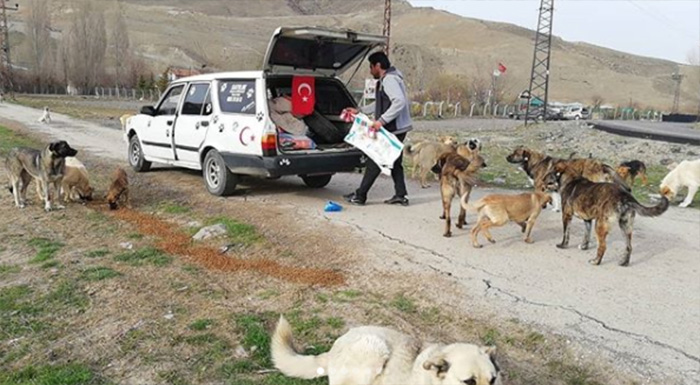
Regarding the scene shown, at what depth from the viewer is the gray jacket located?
7.97m

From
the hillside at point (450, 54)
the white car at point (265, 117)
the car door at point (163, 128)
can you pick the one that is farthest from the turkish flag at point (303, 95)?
the hillside at point (450, 54)

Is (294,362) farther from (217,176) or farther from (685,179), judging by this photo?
(685,179)

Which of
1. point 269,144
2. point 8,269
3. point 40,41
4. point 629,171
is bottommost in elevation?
point 8,269

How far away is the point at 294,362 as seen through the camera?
11.1ft

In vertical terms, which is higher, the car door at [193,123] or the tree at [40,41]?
the tree at [40,41]

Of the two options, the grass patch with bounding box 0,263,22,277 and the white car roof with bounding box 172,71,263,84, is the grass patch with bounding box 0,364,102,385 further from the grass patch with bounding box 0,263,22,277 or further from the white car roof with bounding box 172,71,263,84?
the white car roof with bounding box 172,71,263,84

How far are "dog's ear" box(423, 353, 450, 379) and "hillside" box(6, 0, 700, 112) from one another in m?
73.2

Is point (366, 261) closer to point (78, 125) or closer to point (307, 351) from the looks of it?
point (307, 351)

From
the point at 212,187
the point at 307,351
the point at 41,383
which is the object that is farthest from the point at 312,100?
the point at 41,383

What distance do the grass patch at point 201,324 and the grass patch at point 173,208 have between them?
3.99 metres

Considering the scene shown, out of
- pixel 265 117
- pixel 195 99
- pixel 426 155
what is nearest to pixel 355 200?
pixel 265 117

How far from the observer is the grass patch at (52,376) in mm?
3566

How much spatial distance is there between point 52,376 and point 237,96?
580 centimetres

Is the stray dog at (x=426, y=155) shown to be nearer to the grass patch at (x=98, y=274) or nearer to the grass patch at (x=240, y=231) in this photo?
the grass patch at (x=240, y=231)
